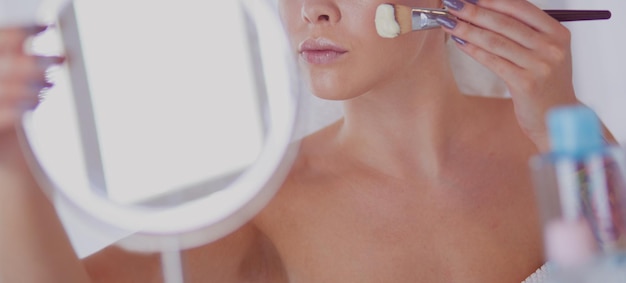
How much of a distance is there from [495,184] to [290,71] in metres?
0.21

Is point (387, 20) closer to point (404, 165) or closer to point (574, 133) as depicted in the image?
point (404, 165)

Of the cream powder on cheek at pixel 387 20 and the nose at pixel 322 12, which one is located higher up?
the nose at pixel 322 12

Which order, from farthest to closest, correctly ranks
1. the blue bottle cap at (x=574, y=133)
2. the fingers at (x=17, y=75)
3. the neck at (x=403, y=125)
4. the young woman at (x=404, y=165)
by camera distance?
the neck at (x=403, y=125), the young woman at (x=404, y=165), the fingers at (x=17, y=75), the blue bottle cap at (x=574, y=133)

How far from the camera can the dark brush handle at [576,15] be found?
0.64 metres

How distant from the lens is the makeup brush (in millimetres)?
599

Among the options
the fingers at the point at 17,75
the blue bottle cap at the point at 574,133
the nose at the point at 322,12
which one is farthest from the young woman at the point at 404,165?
the blue bottle cap at the point at 574,133

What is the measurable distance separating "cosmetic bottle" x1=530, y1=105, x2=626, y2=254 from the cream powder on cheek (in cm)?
25

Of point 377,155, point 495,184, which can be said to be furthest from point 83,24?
point 495,184

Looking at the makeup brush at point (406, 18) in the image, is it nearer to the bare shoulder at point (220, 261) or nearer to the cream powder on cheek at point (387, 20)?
the cream powder on cheek at point (387, 20)

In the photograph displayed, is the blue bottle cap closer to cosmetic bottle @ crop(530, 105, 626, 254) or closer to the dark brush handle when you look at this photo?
cosmetic bottle @ crop(530, 105, 626, 254)

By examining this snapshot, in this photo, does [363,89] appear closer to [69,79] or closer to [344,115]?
[344,115]

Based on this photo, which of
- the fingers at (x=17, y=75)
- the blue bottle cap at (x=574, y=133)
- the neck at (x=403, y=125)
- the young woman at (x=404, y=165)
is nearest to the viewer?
the blue bottle cap at (x=574, y=133)

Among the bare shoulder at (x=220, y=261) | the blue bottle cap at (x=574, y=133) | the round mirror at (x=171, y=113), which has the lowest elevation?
the bare shoulder at (x=220, y=261)

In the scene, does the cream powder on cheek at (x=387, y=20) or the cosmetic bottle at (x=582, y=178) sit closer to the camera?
the cosmetic bottle at (x=582, y=178)
